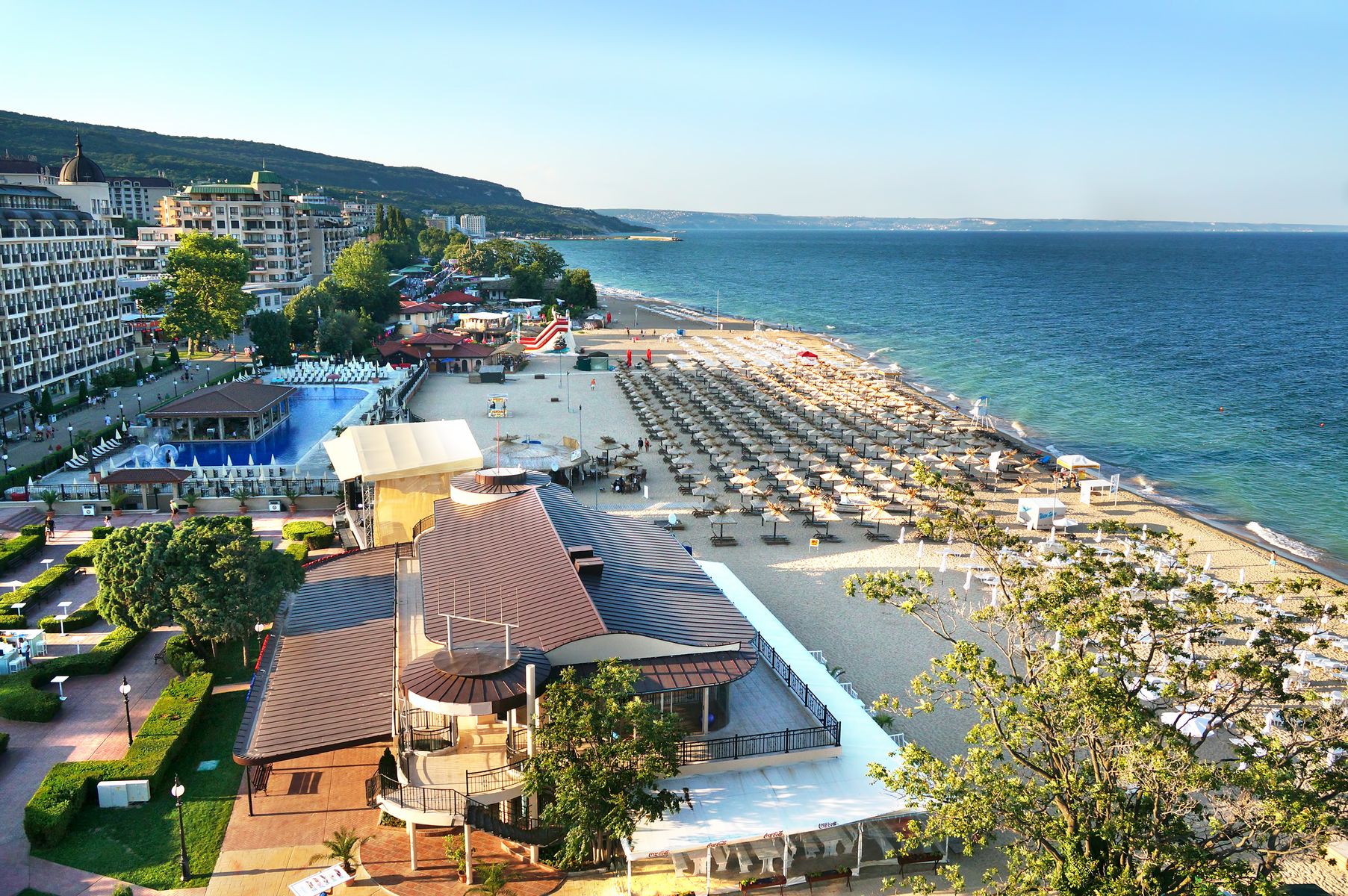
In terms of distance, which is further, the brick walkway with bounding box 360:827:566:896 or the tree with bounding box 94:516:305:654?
the tree with bounding box 94:516:305:654

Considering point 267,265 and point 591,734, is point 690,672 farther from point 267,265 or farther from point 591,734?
point 267,265

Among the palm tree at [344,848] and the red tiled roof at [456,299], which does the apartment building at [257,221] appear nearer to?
the red tiled roof at [456,299]

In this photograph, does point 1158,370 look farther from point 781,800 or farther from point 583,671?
point 583,671

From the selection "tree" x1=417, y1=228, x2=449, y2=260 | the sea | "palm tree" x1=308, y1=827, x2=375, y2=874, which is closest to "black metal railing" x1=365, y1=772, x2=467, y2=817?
"palm tree" x1=308, y1=827, x2=375, y2=874

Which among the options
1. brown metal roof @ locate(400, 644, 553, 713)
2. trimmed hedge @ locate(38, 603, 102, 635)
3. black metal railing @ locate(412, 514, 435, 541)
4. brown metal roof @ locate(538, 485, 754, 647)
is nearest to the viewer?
brown metal roof @ locate(400, 644, 553, 713)

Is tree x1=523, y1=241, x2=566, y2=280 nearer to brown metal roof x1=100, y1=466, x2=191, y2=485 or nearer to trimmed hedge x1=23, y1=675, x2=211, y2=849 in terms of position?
brown metal roof x1=100, y1=466, x2=191, y2=485
